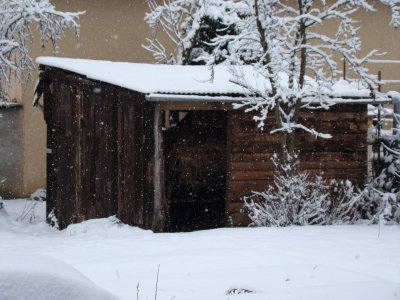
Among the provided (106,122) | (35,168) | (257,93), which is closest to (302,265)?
(257,93)

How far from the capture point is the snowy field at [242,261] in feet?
20.9

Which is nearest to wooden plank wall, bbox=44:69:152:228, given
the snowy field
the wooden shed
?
the wooden shed

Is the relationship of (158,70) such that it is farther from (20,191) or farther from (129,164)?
(20,191)

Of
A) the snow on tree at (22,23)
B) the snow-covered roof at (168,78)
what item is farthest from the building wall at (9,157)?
the snow-covered roof at (168,78)

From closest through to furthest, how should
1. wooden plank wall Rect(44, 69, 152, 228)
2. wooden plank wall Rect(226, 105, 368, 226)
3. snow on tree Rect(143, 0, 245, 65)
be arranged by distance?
1. wooden plank wall Rect(44, 69, 152, 228)
2. wooden plank wall Rect(226, 105, 368, 226)
3. snow on tree Rect(143, 0, 245, 65)

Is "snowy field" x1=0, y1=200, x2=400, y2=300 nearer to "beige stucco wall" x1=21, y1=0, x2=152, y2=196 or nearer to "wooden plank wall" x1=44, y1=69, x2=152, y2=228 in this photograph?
"wooden plank wall" x1=44, y1=69, x2=152, y2=228

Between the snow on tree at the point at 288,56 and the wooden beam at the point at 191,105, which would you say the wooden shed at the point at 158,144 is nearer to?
the wooden beam at the point at 191,105

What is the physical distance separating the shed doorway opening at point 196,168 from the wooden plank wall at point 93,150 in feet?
6.58

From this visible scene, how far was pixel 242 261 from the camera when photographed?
784cm

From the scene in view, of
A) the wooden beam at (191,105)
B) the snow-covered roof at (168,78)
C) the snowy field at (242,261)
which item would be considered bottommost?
the snowy field at (242,261)

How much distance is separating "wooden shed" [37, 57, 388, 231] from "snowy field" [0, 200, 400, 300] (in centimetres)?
126

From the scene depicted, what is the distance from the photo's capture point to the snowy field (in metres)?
6.37

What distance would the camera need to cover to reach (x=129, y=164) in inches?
473

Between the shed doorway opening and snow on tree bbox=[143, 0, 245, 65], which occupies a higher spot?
snow on tree bbox=[143, 0, 245, 65]
